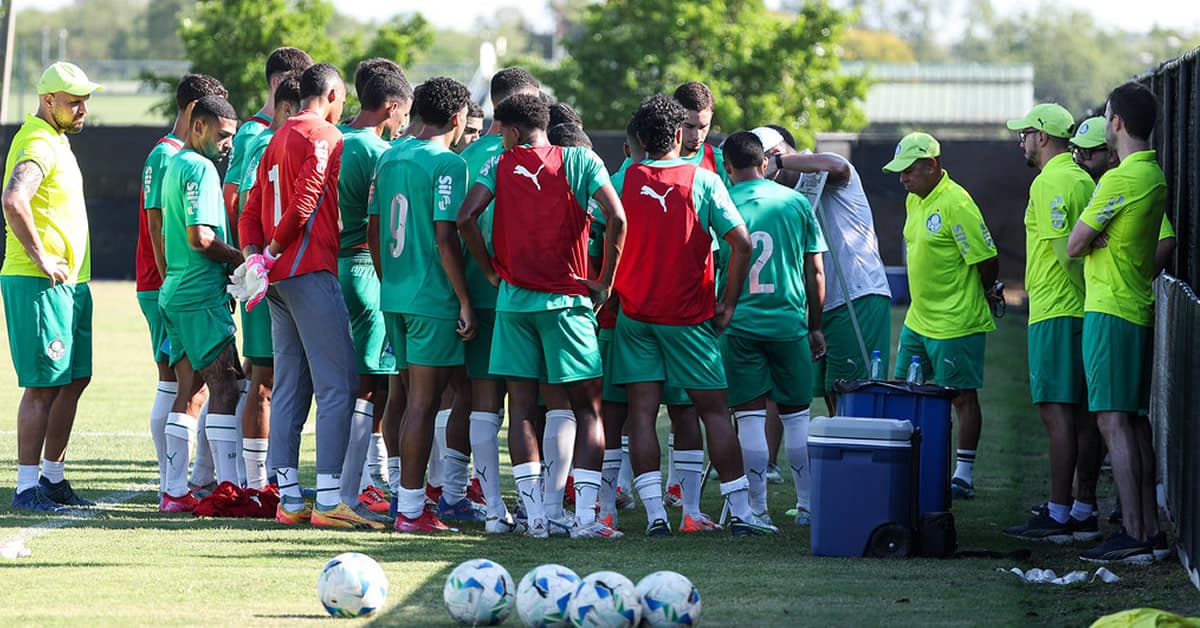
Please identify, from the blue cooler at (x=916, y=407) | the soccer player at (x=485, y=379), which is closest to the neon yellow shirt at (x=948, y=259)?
the blue cooler at (x=916, y=407)

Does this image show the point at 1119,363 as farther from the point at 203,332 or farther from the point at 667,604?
the point at 203,332

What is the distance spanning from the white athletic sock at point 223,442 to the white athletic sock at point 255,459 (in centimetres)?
8

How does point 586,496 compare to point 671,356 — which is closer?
point 586,496

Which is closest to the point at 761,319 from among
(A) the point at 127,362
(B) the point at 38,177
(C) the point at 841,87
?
(B) the point at 38,177

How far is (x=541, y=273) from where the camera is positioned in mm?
7727

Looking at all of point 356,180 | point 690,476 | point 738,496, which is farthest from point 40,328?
point 738,496

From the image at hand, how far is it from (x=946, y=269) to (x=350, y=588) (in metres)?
4.87

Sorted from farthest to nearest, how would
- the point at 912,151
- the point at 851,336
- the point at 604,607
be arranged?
the point at 912,151
the point at 851,336
the point at 604,607

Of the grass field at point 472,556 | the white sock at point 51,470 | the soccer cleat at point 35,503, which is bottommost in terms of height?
the grass field at point 472,556

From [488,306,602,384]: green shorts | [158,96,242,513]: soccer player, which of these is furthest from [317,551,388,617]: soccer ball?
[158,96,242,513]: soccer player

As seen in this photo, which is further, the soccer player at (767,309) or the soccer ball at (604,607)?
the soccer player at (767,309)

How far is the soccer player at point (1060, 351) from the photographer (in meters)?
8.06

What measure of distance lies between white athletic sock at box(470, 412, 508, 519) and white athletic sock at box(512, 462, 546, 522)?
0.17 meters

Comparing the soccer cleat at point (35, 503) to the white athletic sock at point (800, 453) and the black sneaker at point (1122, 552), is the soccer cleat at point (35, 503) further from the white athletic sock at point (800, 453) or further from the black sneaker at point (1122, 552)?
the black sneaker at point (1122, 552)
